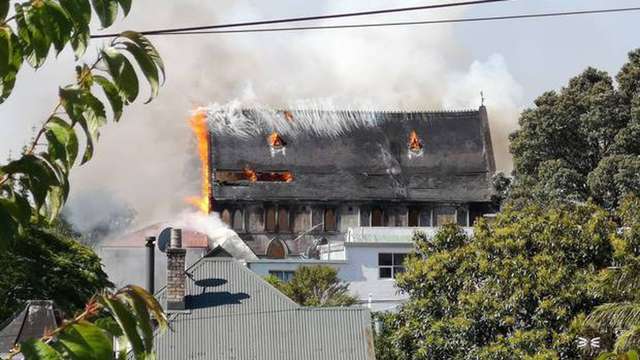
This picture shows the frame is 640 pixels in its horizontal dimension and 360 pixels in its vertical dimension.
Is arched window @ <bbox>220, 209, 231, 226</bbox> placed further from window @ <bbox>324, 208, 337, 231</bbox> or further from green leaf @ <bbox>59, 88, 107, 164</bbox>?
green leaf @ <bbox>59, 88, 107, 164</bbox>

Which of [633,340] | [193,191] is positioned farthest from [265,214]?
[633,340]

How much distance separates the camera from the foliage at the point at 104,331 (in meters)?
4.64

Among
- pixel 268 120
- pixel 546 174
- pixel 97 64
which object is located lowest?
pixel 97 64

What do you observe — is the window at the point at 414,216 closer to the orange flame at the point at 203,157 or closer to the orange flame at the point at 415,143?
the orange flame at the point at 415,143

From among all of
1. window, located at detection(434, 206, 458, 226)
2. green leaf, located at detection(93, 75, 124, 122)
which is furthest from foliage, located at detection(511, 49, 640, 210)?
green leaf, located at detection(93, 75, 124, 122)

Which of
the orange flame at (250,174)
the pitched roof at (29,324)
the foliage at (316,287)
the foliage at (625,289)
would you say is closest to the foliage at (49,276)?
the foliage at (316,287)

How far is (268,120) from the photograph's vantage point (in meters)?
92.6

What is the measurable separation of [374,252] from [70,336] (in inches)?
Result: 2417

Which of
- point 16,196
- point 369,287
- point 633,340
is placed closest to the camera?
point 16,196

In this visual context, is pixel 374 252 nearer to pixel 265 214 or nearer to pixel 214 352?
pixel 265 214

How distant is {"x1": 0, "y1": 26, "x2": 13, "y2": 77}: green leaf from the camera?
5016 millimetres

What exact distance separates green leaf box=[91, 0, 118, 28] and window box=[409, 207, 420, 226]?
8386cm

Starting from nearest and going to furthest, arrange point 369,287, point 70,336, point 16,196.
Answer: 1. point 70,336
2. point 16,196
3. point 369,287

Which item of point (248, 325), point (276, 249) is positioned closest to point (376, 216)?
point (276, 249)
